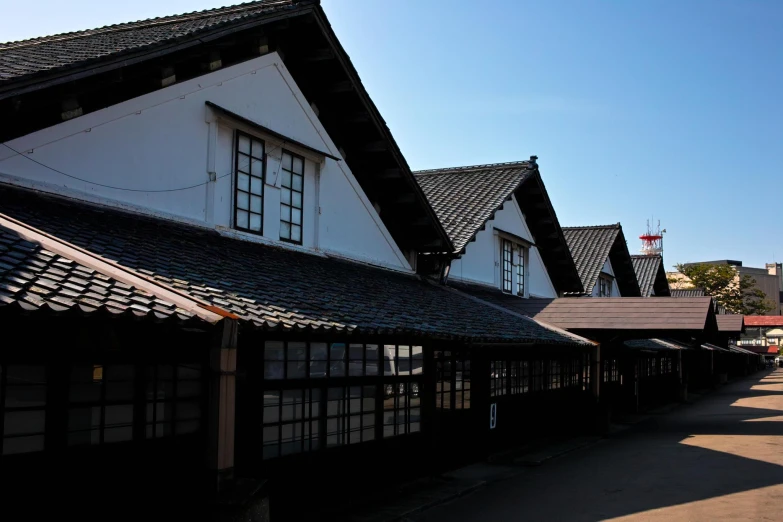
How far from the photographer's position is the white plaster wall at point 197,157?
978cm

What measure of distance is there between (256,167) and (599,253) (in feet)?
73.6

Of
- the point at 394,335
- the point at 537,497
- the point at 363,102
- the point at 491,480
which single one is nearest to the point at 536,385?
the point at 491,480

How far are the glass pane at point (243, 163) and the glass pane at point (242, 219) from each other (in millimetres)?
734

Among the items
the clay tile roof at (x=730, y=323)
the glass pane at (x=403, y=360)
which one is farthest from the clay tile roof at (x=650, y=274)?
the glass pane at (x=403, y=360)

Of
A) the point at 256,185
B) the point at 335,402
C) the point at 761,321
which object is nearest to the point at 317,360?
the point at 335,402

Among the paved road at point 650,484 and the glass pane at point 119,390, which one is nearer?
the glass pane at point 119,390

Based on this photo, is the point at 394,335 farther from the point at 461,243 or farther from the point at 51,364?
the point at 461,243

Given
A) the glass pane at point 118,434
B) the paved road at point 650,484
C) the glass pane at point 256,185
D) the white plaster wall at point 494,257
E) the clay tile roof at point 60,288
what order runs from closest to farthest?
the clay tile roof at point 60,288, the glass pane at point 118,434, the paved road at point 650,484, the glass pane at point 256,185, the white plaster wall at point 494,257

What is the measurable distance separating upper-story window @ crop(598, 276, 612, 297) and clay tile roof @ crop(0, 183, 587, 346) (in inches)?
782

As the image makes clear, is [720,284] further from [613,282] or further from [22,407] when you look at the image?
[22,407]

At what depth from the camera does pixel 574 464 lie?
1543 cm

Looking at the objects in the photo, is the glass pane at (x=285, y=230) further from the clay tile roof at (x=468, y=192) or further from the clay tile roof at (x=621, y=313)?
the clay tile roof at (x=621, y=313)

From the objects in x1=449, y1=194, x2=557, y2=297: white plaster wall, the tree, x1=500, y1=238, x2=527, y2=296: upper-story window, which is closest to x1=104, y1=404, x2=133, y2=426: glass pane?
x1=449, y1=194, x2=557, y2=297: white plaster wall

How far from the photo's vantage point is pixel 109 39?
40.7ft
